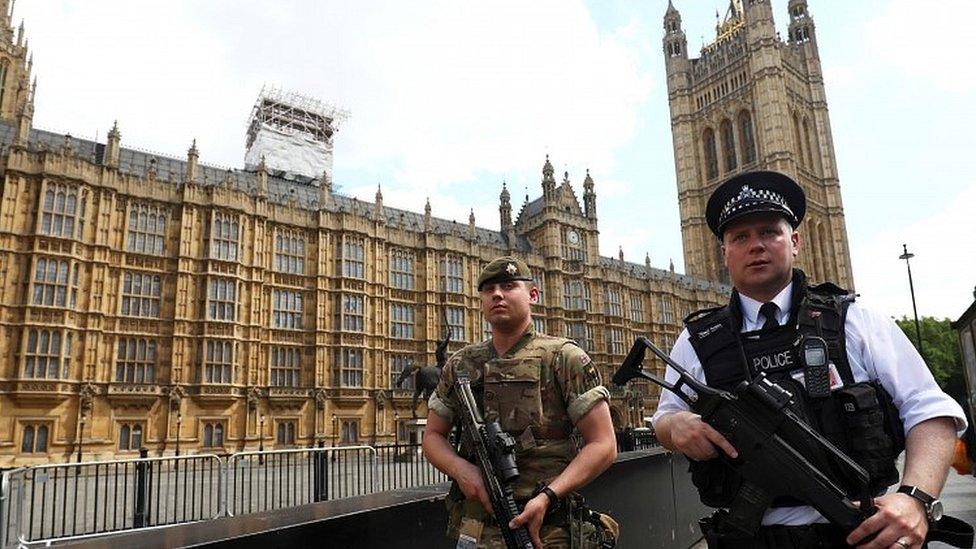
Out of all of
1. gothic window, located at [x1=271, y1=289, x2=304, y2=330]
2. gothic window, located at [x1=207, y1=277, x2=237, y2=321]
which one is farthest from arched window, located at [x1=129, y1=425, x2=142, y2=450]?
gothic window, located at [x1=271, y1=289, x2=304, y2=330]

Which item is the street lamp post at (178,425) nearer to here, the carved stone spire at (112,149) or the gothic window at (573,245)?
the carved stone spire at (112,149)

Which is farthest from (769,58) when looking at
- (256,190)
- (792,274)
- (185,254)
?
(792,274)

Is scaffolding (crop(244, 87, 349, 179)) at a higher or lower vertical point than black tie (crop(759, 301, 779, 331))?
higher

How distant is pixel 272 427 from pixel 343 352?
496cm

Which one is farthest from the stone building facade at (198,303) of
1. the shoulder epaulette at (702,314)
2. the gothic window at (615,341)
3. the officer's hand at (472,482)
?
the shoulder epaulette at (702,314)

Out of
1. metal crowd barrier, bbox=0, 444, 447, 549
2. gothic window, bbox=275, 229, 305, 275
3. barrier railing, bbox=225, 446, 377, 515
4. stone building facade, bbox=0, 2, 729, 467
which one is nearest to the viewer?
metal crowd barrier, bbox=0, 444, 447, 549

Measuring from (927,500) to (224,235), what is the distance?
95.9ft

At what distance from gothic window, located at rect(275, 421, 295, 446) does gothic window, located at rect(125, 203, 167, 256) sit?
9708mm

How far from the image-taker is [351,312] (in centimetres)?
3039

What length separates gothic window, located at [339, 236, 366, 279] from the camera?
3072 centimetres

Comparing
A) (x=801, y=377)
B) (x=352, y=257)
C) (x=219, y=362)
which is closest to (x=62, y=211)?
(x=219, y=362)

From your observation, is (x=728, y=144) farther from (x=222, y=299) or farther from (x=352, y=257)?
(x=222, y=299)

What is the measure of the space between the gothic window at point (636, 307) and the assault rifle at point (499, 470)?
1741 inches

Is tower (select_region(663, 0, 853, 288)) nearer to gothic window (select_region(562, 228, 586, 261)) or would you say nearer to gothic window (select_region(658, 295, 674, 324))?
gothic window (select_region(658, 295, 674, 324))
